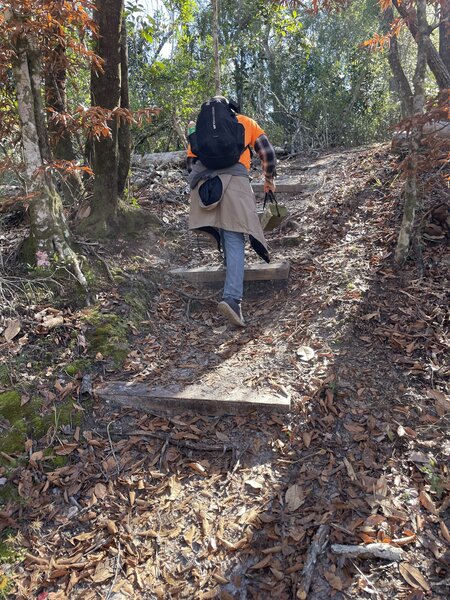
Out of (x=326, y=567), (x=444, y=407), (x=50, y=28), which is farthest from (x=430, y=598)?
(x=50, y=28)

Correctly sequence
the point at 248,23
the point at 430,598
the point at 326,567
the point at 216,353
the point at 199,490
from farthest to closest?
the point at 248,23
the point at 216,353
the point at 199,490
the point at 326,567
the point at 430,598

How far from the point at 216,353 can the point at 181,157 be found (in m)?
5.22

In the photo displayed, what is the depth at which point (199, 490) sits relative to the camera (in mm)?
2627

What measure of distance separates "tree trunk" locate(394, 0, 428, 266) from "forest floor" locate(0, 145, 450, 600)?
223 mm

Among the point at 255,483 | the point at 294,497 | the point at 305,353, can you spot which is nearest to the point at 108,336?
the point at 305,353

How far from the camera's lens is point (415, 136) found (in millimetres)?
3766

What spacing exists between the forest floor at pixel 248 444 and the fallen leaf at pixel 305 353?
0.02m

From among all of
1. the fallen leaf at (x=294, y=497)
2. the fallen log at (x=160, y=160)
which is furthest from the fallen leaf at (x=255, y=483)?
the fallen log at (x=160, y=160)

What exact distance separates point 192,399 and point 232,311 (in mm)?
1034

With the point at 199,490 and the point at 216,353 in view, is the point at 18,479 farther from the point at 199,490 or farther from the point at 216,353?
the point at 216,353

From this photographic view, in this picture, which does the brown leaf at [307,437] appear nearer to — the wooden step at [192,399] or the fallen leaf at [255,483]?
the wooden step at [192,399]

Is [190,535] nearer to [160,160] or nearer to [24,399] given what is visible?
[24,399]

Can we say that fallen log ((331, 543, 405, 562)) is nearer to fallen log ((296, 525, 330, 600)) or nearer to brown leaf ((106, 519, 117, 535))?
fallen log ((296, 525, 330, 600))

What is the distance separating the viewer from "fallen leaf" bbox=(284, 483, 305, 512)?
2.45m
